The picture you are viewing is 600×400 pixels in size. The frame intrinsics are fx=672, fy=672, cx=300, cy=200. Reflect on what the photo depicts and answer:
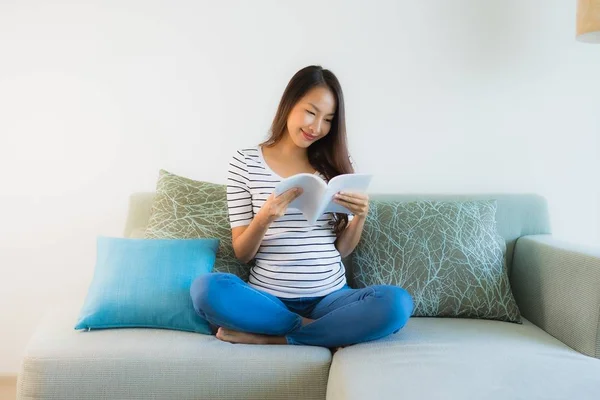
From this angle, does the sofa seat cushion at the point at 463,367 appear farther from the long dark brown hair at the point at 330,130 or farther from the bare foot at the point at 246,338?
the long dark brown hair at the point at 330,130

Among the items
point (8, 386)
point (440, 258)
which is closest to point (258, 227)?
point (440, 258)

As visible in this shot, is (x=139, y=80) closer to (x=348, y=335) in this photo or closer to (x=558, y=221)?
(x=348, y=335)

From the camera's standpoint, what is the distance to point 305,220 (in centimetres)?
212

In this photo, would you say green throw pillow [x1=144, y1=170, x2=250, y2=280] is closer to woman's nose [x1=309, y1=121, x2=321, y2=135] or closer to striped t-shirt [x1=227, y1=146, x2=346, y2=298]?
striped t-shirt [x1=227, y1=146, x2=346, y2=298]

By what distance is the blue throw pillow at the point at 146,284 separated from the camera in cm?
194

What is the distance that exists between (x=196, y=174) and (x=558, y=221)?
1.49m

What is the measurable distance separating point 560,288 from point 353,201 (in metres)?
0.70

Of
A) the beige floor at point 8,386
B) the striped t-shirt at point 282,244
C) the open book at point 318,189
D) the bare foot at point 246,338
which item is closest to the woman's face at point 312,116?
the striped t-shirt at point 282,244

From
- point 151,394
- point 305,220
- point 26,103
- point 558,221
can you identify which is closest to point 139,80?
point 26,103

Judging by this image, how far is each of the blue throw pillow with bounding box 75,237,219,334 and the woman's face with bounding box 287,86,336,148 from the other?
0.46m

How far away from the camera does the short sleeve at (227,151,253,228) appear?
6.93 ft

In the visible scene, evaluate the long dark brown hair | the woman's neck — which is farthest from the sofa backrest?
the woman's neck

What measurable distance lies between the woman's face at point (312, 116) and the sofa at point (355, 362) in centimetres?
66

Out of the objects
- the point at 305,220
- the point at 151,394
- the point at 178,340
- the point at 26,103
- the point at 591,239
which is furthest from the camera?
the point at 591,239
